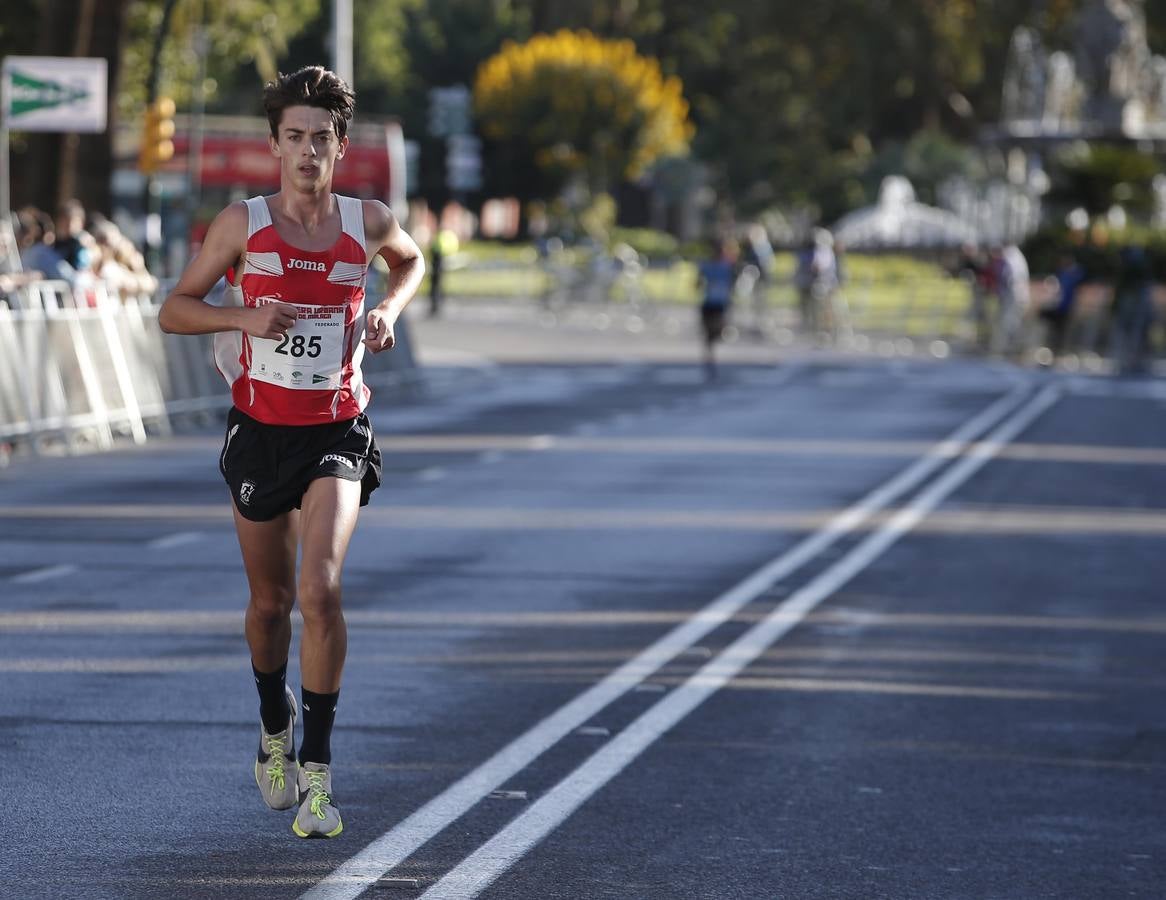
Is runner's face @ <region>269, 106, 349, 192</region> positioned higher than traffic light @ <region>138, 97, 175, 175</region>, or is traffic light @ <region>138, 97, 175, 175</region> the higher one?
runner's face @ <region>269, 106, 349, 192</region>

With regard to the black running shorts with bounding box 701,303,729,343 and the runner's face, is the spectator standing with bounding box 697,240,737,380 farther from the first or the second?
the runner's face

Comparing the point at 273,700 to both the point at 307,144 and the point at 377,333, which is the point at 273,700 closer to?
the point at 377,333

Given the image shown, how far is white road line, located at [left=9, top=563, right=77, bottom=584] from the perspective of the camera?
12391 mm

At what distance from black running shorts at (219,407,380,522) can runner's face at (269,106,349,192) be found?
0.63 m

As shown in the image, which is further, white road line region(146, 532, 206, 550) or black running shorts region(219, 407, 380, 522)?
white road line region(146, 532, 206, 550)

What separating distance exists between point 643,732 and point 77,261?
14.5m

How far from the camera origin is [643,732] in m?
8.59

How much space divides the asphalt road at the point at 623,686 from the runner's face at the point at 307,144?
1716mm

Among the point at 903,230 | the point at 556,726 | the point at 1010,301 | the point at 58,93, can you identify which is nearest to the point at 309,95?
the point at 556,726

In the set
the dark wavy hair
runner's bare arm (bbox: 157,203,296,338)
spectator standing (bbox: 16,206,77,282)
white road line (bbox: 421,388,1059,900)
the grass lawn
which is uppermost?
the dark wavy hair

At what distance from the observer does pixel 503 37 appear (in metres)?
113

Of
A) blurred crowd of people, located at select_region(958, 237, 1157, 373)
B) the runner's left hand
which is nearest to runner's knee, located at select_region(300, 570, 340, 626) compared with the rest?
the runner's left hand

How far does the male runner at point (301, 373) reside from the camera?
659 centimetres

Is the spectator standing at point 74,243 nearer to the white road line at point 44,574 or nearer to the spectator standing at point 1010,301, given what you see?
the white road line at point 44,574
